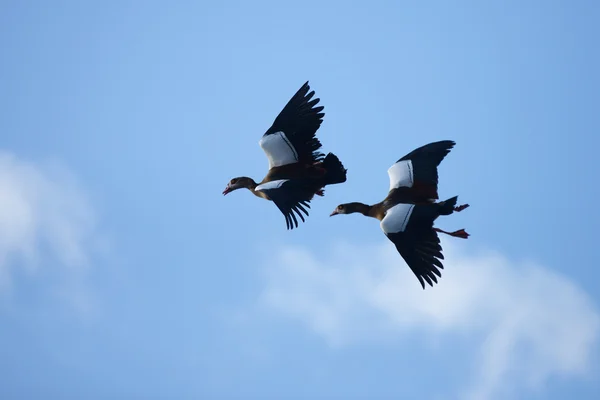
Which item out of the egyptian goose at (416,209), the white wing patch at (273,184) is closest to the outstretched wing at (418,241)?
the egyptian goose at (416,209)

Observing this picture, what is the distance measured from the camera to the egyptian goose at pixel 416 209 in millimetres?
22156

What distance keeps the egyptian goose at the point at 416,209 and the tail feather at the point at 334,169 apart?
3.67 feet

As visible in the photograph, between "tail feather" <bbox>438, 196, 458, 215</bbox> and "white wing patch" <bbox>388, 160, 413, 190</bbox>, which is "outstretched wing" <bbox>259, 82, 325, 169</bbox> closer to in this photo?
"white wing patch" <bbox>388, 160, 413, 190</bbox>

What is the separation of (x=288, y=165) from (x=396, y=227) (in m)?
3.36

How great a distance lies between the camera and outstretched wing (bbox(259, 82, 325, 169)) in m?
24.5

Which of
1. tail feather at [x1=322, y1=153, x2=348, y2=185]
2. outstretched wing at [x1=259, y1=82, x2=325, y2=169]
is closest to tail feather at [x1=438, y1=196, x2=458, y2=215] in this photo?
tail feather at [x1=322, y1=153, x2=348, y2=185]

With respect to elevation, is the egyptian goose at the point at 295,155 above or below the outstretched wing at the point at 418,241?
above

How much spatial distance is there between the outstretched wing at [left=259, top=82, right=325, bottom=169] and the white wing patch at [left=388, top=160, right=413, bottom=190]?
1784mm

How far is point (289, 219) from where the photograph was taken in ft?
76.9

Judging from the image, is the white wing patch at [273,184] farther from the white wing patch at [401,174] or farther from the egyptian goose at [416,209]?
the white wing patch at [401,174]

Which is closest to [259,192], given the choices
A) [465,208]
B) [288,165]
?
[288,165]

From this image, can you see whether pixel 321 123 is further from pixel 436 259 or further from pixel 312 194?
pixel 436 259

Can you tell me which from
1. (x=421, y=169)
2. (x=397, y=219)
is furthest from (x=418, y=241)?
(x=421, y=169)

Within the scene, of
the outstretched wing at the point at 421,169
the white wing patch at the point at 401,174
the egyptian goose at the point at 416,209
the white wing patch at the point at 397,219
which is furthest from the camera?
the white wing patch at the point at 401,174
